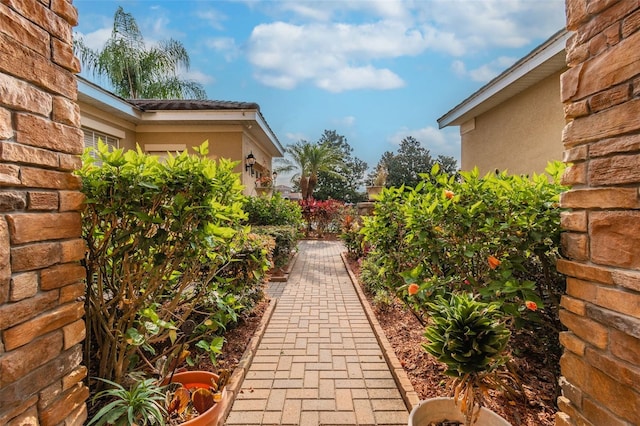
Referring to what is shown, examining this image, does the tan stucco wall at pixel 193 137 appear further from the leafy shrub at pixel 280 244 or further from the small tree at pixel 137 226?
the small tree at pixel 137 226

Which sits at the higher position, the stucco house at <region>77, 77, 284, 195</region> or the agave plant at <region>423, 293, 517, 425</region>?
the stucco house at <region>77, 77, 284, 195</region>

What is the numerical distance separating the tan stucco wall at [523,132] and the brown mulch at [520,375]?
4.55 meters

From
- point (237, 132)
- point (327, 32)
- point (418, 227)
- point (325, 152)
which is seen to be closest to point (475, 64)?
point (327, 32)

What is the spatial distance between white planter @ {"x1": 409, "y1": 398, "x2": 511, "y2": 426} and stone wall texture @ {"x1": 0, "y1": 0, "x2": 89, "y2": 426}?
1.98 metres

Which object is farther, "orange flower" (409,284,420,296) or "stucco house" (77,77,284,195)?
"stucco house" (77,77,284,195)

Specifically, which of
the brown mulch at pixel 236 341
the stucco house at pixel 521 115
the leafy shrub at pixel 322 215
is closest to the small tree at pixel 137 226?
the brown mulch at pixel 236 341

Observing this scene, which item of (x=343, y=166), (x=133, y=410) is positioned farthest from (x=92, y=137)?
(x=343, y=166)

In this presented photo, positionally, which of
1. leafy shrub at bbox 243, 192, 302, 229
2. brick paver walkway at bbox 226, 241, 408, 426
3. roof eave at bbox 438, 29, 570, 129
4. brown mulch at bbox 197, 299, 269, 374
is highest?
roof eave at bbox 438, 29, 570, 129

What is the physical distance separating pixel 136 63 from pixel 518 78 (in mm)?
18202

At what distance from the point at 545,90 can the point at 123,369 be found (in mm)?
7746

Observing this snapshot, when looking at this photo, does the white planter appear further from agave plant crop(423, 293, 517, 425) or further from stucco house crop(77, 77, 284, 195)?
stucco house crop(77, 77, 284, 195)

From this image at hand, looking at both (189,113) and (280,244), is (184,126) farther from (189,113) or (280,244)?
(280,244)

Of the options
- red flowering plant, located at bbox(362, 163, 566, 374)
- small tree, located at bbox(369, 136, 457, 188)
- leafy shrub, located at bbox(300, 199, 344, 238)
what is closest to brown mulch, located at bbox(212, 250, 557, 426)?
red flowering plant, located at bbox(362, 163, 566, 374)

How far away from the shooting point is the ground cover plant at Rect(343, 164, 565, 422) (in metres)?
2.29
